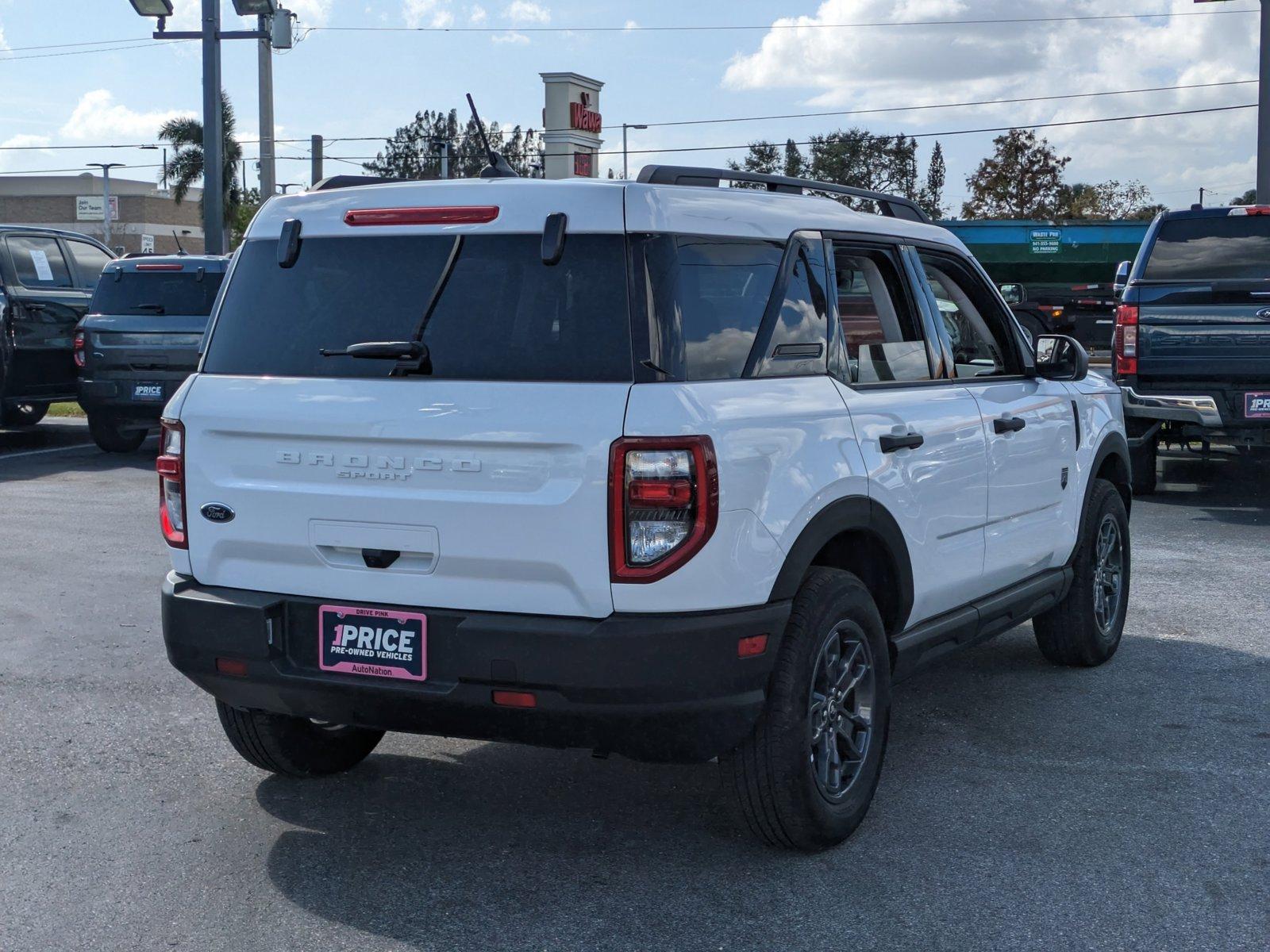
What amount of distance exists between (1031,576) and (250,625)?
317cm

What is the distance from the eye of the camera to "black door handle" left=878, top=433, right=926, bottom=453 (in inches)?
183

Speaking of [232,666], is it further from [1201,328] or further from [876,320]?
[1201,328]

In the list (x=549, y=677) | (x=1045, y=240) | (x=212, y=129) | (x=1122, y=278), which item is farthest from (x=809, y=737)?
(x=1045, y=240)

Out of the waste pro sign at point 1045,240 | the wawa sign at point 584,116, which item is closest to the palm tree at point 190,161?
the wawa sign at point 584,116

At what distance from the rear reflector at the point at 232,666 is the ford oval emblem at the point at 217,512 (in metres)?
0.39

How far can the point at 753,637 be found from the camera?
3994mm

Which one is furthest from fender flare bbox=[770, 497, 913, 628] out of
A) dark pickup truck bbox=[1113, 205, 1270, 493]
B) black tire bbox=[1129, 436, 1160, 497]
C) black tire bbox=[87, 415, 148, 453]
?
black tire bbox=[87, 415, 148, 453]

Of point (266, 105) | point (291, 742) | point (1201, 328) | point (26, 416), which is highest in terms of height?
point (266, 105)

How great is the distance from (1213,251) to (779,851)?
8.73 meters

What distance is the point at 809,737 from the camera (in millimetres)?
4266

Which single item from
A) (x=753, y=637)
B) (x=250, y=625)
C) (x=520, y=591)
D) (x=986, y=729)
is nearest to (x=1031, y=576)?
(x=986, y=729)

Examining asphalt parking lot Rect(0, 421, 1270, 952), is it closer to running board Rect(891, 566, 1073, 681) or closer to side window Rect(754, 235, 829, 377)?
running board Rect(891, 566, 1073, 681)

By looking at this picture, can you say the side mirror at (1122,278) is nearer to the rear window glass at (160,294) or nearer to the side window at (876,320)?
the side window at (876,320)

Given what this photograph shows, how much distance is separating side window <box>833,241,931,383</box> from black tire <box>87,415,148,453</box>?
37.3 feet
